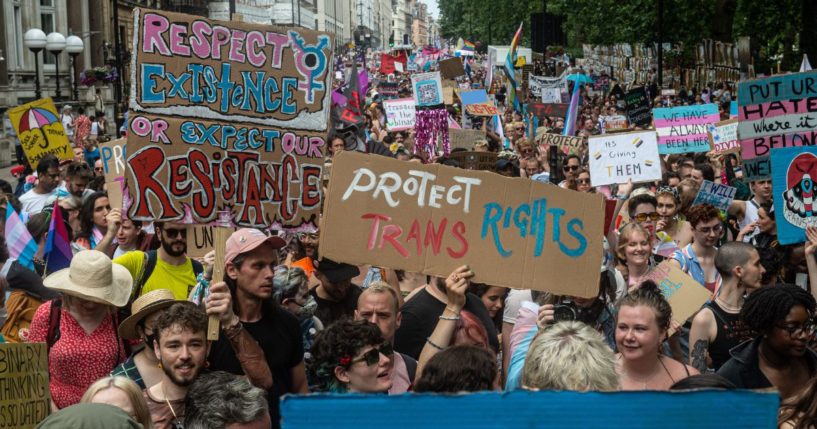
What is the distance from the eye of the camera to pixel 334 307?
22.5 ft

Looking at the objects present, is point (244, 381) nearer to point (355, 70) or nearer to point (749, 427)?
point (749, 427)

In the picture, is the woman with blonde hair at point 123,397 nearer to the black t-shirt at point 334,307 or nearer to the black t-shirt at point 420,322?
the black t-shirt at point 420,322

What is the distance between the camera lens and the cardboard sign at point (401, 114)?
70.0 feet

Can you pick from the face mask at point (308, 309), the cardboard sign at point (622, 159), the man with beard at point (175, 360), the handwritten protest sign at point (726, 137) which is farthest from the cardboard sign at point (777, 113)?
the handwritten protest sign at point (726, 137)

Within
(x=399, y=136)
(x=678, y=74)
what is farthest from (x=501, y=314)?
(x=678, y=74)

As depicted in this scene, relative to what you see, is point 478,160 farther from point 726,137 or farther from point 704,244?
point 704,244

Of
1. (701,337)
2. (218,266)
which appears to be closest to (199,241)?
(218,266)

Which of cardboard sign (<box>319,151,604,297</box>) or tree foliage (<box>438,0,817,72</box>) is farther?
tree foliage (<box>438,0,817,72</box>)

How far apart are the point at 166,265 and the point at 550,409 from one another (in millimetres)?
4680

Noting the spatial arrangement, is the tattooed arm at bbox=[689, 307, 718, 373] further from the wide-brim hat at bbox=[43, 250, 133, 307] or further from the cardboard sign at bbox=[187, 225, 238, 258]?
the wide-brim hat at bbox=[43, 250, 133, 307]

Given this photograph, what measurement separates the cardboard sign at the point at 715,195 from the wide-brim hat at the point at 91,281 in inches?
222

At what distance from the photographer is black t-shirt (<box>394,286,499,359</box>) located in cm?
596

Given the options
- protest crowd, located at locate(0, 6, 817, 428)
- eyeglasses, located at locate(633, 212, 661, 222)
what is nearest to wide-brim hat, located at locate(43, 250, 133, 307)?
protest crowd, located at locate(0, 6, 817, 428)

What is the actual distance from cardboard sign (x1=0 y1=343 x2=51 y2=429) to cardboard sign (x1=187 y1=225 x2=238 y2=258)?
220 cm
